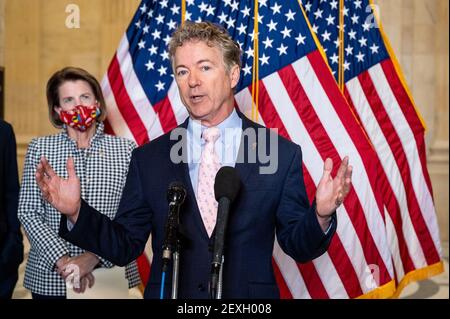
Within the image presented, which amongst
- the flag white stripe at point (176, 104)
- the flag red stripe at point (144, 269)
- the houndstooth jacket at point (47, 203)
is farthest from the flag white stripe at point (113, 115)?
the flag red stripe at point (144, 269)

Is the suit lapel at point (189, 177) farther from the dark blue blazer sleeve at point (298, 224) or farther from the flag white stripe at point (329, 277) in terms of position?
the flag white stripe at point (329, 277)

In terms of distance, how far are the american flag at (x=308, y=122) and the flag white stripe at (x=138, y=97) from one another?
10 millimetres

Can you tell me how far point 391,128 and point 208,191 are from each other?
70.6 inches

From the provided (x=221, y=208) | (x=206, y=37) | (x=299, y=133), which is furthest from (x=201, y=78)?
(x=299, y=133)

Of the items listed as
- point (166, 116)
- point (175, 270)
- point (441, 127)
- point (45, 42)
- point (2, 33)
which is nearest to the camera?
point (175, 270)

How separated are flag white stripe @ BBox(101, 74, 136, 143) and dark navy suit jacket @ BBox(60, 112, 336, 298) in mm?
1295

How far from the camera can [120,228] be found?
6.18ft

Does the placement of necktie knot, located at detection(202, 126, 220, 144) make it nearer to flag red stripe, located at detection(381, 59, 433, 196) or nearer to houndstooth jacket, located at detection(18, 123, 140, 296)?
houndstooth jacket, located at detection(18, 123, 140, 296)

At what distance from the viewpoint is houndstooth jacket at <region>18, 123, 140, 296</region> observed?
8.20 feet

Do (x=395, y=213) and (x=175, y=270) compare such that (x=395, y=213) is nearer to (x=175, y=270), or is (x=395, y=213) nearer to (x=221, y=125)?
(x=221, y=125)

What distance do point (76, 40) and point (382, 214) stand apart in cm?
174

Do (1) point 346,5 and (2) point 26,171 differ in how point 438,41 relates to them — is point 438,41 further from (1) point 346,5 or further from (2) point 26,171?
(2) point 26,171

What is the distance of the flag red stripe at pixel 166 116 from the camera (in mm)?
3160

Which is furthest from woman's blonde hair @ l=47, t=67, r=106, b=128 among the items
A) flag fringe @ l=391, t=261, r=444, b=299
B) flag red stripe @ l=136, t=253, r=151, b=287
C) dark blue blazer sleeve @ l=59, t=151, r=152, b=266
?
flag fringe @ l=391, t=261, r=444, b=299
